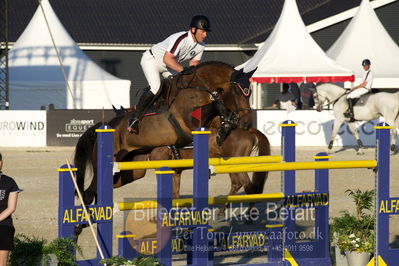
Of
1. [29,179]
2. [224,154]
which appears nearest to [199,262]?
[224,154]

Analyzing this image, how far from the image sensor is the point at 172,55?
10.9m

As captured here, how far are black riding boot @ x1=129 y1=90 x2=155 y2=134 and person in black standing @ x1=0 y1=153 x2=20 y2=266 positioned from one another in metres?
3.44

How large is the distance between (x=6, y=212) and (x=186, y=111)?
144 inches

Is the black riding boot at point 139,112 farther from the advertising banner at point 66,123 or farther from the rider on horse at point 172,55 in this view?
the advertising banner at point 66,123

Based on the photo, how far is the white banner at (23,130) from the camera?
25.7 meters

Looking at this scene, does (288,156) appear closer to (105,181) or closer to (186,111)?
(105,181)

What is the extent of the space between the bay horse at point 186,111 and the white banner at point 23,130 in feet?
49.6

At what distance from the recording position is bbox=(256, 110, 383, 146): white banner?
25.7m

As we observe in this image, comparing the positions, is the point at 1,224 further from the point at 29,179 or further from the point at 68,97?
the point at 68,97

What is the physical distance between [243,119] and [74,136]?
52.9 ft

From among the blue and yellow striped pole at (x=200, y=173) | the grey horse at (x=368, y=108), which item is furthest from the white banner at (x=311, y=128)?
the blue and yellow striped pole at (x=200, y=173)

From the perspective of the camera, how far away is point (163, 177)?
746cm

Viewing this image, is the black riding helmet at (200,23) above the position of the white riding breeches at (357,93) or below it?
below

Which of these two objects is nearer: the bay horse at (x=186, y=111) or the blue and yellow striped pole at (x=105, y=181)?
the blue and yellow striped pole at (x=105, y=181)
